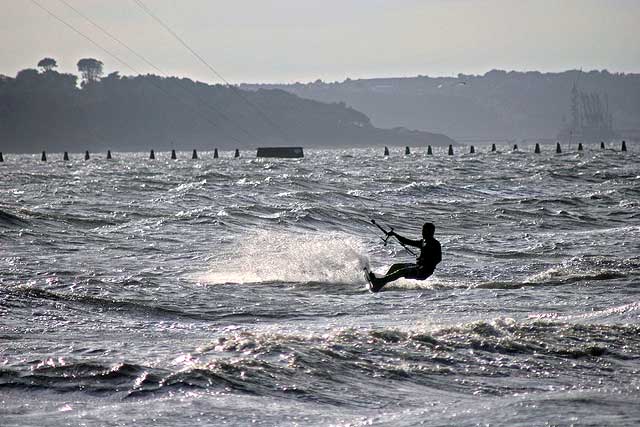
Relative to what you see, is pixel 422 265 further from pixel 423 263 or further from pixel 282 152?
pixel 282 152

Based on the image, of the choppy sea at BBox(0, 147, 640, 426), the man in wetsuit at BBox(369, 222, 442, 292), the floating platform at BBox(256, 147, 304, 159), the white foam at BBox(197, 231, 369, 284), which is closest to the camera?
the choppy sea at BBox(0, 147, 640, 426)

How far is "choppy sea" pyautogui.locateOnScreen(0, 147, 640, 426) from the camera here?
36.2ft

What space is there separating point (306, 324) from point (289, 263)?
7.44 metres

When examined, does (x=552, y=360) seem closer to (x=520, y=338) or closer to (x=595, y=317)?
(x=520, y=338)

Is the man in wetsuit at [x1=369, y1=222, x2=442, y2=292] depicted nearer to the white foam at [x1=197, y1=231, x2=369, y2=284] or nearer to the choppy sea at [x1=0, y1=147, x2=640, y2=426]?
the choppy sea at [x1=0, y1=147, x2=640, y2=426]

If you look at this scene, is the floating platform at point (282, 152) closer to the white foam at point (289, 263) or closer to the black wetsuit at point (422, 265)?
the white foam at point (289, 263)

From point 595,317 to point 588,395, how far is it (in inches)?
190

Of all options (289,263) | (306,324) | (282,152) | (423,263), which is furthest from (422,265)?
(282,152)

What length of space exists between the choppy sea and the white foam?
79 mm

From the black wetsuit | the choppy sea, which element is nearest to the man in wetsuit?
the black wetsuit

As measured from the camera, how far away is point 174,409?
35.4 ft

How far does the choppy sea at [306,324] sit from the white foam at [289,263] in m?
0.08

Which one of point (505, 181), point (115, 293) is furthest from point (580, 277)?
point (505, 181)

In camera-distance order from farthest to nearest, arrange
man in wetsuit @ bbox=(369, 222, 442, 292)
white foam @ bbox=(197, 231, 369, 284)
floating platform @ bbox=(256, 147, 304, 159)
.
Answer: floating platform @ bbox=(256, 147, 304, 159)
white foam @ bbox=(197, 231, 369, 284)
man in wetsuit @ bbox=(369, 222, 442, 292)
